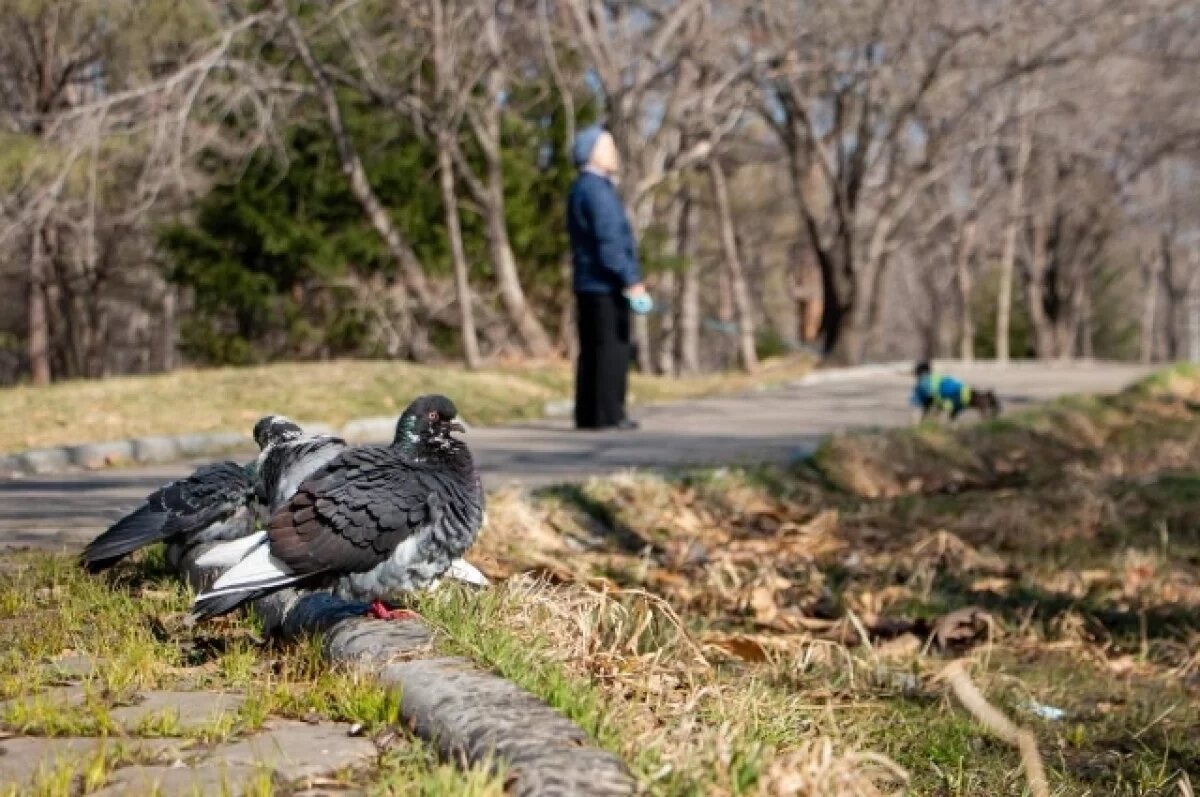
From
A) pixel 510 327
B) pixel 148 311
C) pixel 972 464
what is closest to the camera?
pixel 972 464

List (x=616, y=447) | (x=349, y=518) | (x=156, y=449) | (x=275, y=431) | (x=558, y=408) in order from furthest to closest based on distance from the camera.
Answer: (x=558, y=408), (x=616, y=447), (x=156, y=449), (x=275, y=431), (x=349, y=518)

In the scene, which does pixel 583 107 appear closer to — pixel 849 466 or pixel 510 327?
pixel 510 327

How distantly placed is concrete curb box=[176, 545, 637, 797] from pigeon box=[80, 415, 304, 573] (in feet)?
2.32

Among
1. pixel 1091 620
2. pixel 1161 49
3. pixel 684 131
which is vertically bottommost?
pixel 1091 620

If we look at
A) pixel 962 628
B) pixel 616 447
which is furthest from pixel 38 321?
pixel 962 628

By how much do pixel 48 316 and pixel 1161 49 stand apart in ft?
86.1

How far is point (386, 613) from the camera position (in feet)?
13.9

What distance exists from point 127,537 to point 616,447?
6408mm

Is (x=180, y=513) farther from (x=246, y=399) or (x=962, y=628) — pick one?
(x=246, y=399)

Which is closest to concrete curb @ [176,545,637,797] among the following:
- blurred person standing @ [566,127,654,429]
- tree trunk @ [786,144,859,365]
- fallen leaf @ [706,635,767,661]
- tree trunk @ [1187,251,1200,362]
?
fallen leaf @ [706,635,767,661]

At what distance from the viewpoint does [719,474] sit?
9008 mm

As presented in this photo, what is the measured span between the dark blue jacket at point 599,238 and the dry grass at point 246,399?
2.59m

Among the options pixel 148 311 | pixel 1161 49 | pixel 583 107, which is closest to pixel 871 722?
pixel 583 107

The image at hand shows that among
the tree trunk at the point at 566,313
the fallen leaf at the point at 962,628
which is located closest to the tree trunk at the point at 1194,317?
the tree trunk at the point at 566,313
